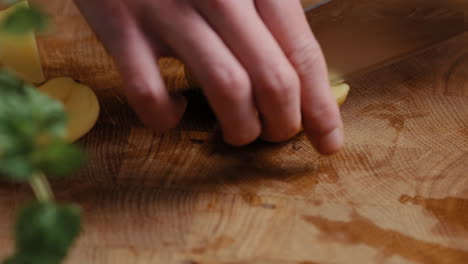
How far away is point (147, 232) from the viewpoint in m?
0.77

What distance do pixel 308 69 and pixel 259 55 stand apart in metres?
0.08

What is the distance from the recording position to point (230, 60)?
0.78m

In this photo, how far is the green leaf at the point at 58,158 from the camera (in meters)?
0.43

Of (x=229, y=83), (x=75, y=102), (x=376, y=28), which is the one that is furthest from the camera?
(x=376, y=28)

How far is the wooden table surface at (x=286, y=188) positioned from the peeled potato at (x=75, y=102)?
Result: 0.10 feet

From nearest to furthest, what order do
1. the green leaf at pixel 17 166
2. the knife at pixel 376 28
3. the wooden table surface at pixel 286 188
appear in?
1. the green leaf at pixel 17 166
2. the wooden table surface at pixel 286 188
3. the knife at pixel 376 28

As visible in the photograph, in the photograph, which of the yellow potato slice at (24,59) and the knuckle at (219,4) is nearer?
the knuckle at (219,4)

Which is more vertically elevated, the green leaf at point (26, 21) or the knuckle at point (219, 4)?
the green leaf at point (26, 21)

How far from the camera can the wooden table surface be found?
0.75m

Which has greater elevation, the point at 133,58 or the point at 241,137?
the point at 133,58

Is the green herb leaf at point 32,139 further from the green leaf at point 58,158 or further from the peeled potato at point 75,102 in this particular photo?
the peeled potato at point 75,102

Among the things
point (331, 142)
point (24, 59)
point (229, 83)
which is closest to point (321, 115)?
point (331, 142)

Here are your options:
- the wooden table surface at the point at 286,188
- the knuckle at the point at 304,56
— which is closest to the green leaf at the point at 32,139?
the wooden table surface at the point at 286,188

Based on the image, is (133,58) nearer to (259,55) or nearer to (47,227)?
(259,55)
